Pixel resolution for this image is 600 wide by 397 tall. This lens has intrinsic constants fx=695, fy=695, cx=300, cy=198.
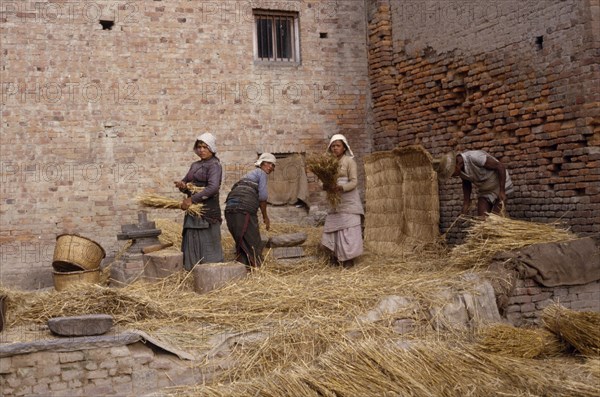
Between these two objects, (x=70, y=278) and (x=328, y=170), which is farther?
(x=328, y=170)

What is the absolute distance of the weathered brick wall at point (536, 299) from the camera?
7.73 metres

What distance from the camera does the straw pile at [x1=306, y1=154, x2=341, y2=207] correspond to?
8.66m

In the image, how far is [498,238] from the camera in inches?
316

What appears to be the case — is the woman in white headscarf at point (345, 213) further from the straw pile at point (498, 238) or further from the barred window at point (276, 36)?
the barred window at point (276, 36)

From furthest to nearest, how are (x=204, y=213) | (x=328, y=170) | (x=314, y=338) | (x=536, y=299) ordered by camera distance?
1. (x=328, y=170)
2. (x=204, y=213)
3. (x=536, y=299)
4. (x=314, y=338)

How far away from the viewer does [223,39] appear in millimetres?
11461

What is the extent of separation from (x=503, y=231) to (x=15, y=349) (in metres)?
5.29

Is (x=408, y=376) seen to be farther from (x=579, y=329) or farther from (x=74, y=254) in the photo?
(x=74, y=254)

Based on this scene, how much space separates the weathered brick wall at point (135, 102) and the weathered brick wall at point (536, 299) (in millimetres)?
4951

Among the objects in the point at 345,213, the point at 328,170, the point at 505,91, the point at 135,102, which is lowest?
the point at 345,213

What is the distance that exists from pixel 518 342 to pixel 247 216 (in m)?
3.53

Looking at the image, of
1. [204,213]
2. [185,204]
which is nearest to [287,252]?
[204,213]

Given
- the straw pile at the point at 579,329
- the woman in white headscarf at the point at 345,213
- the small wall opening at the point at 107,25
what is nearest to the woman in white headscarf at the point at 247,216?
the woman in white headscarf at the point at 345,213

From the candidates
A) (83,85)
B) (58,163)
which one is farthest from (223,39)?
(58,163)
